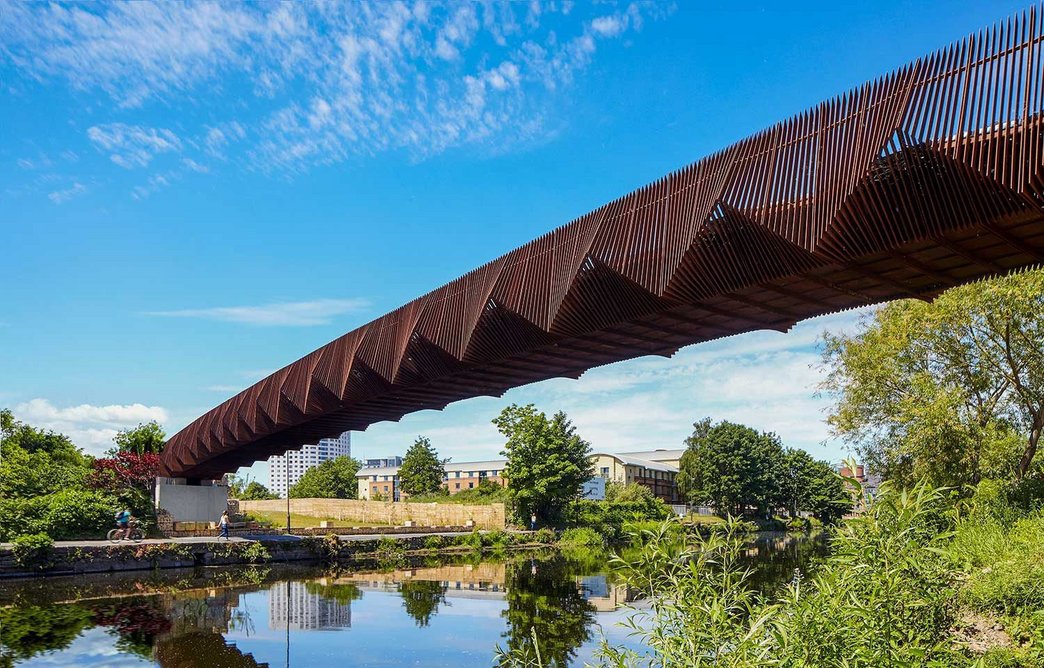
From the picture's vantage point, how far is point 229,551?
3269 centimetres

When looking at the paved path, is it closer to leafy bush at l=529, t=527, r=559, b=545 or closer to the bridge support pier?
the bridge support pier

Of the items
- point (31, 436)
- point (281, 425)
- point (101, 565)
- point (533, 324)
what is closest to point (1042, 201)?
point (533, 324)

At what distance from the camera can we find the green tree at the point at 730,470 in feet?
230

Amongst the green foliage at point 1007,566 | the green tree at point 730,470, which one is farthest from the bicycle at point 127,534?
the green tree at point 730,470

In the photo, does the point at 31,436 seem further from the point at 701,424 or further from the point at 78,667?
the point at 701,424

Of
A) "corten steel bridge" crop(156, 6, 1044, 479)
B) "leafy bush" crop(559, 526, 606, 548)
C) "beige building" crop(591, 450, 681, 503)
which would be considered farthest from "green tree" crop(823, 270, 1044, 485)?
"beige building" crop(591, 450, 681, 503)

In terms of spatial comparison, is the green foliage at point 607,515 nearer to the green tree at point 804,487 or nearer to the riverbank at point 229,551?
the riverbank at point 229,551

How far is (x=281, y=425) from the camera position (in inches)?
1020

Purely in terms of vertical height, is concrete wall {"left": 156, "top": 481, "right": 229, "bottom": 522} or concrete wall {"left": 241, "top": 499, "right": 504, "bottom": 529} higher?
concrete wall {"left": 156, "top": 481, "right": 229, "bottom": 522}

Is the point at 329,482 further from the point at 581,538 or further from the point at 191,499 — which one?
the point at 191,499

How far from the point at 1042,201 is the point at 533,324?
25.5 feet

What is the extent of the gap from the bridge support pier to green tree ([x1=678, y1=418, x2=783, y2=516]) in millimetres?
41949

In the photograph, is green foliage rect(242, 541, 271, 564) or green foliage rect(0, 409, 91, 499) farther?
green foliage rect(0, 409, 91, 499)

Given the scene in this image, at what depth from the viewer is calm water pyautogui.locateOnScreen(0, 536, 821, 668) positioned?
15.8 meters
